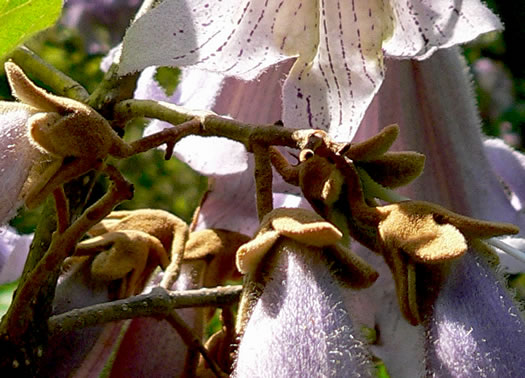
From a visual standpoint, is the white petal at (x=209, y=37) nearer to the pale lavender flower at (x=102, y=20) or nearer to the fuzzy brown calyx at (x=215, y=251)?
the fuzzy brown calyx at (x=215, y=251)

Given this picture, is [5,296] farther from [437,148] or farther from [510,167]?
[510,167]

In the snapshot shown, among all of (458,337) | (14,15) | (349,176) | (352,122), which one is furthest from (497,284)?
(14,15)

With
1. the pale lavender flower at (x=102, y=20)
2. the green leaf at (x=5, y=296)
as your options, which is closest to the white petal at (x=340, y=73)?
the green leaf at (x=5, y=296)

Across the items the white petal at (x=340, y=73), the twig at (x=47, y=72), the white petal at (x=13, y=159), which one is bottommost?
the white petal at (x=340, y=73)

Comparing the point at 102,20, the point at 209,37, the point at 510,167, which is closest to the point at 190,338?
the point at 209,37

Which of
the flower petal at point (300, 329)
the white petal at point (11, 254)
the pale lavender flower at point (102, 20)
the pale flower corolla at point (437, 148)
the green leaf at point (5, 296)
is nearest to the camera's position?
the flower petal at point (300, 329)

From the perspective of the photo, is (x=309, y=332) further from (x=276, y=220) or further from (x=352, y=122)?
(x=352, y=122)
